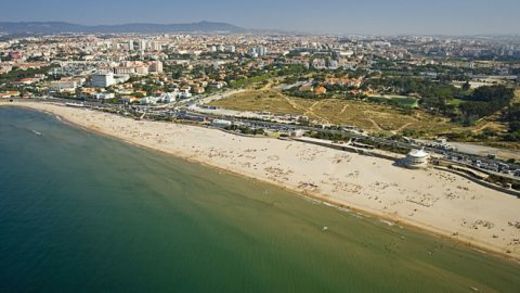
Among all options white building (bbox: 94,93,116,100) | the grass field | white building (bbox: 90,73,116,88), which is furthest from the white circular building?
white building (bbox: 90,73,116,88)

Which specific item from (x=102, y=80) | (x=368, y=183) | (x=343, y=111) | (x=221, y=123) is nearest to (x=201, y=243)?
(x=368, y=183)

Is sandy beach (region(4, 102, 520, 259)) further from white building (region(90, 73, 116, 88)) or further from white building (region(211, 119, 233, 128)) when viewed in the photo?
white building (region(90, 73, 116, 88))

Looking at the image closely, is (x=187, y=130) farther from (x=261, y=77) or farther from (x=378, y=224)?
(x=261, y=77)

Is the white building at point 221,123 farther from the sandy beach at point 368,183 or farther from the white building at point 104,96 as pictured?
the white building at point 104,96

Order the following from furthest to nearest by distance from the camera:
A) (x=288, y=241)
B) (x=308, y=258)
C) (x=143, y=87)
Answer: (x=143, y=87) < (x=288, y=241) < (x=308, y=258)

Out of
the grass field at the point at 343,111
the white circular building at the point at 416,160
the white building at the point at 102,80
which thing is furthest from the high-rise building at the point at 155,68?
the white circular building at the point at 416,160

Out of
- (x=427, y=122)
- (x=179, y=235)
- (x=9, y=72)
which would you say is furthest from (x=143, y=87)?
(x=179, y=235)
